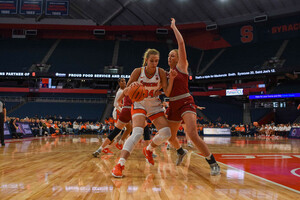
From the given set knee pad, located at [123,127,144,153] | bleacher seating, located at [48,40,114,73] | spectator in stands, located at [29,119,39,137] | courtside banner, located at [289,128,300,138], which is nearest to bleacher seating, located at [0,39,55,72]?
bleacher seating, located at [48,40,114,73]

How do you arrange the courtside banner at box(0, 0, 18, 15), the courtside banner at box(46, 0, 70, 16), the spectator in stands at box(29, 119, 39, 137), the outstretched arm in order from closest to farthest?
the outstretched arm
the spectator in stands at box(29, 119, 39, 137)
the courtside banner at box(46, 0, 70, 16)
the courtside banner at box(0, 0, 18, 15)

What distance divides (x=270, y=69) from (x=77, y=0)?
2431 centimetres

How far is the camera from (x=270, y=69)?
28.2 m

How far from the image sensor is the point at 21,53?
34531 mm

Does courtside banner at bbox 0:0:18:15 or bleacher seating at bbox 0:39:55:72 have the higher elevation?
courtside banner at bbox 0:0:18:15

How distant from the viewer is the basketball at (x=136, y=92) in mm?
3445

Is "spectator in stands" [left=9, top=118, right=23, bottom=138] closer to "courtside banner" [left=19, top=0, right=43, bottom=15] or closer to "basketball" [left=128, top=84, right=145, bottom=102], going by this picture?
"basketball" [left=128, top=84, right=145, bottom=102]

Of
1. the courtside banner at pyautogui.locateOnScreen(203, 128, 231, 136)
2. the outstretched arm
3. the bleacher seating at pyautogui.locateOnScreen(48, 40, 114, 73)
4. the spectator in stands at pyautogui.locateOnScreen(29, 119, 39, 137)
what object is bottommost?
the courtside banner at pyautogui.locateOnScreen(203, 128, 231, 136)

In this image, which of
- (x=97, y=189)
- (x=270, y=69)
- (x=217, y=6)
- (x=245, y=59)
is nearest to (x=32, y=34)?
(x=217, y=6)

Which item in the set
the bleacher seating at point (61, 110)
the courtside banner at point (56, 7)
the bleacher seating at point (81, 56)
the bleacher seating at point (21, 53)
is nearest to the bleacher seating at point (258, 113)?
the bleacher seating at point (61, 110)

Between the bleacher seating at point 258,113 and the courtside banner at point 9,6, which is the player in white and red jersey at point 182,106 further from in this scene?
the bleacher seating at point 258,113

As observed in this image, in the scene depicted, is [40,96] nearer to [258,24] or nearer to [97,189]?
[258,24]

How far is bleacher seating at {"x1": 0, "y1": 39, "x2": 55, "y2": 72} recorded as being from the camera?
107 ft

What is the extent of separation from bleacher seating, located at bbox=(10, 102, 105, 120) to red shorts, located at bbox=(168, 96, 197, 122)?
2657cm
